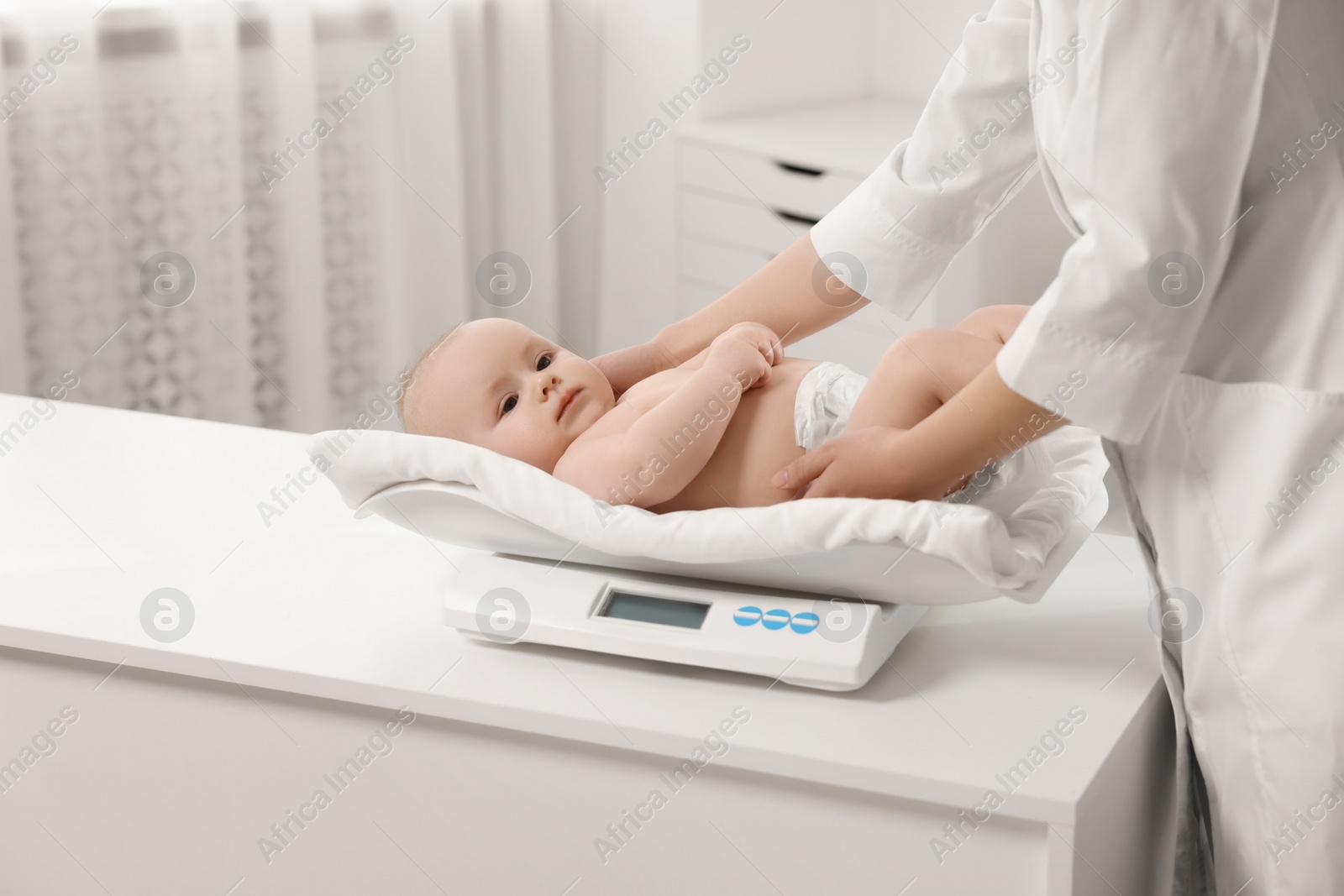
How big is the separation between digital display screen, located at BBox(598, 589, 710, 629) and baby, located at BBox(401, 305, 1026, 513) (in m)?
0.09

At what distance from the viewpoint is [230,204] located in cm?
264

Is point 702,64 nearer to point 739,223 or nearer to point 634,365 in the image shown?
point 739,223

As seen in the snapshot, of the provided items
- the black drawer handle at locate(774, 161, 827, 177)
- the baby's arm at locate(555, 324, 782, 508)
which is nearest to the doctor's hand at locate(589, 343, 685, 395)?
the baby's arm at locate(555, 324, 782, 508)

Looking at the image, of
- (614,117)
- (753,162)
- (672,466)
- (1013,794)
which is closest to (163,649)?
(672,466)

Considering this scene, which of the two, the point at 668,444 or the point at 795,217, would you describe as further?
the point at 795,217

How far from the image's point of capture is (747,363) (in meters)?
1.08

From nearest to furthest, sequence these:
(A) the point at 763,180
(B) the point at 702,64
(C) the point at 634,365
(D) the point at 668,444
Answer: (D) the point at 668,444 < (C) the point at 634,365 < (A) the point at 763,180 < (B) the point at 702,64

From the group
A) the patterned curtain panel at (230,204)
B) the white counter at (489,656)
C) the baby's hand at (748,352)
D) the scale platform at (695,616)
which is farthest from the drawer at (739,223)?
the scale platform at (695,616)

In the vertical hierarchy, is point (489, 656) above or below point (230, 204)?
above

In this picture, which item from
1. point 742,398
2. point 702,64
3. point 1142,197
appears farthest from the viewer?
point 702,64

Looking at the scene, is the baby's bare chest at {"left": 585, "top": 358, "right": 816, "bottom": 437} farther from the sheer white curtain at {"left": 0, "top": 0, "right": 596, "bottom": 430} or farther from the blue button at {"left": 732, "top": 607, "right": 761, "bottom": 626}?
the sheer white curtain at {"left": 0, "top": 0, "right": 596, "bottom": 430}

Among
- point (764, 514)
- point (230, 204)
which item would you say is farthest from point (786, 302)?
point (230, 204)

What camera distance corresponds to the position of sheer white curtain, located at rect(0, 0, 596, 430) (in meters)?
2.48

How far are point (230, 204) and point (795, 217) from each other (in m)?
→ 1.22
